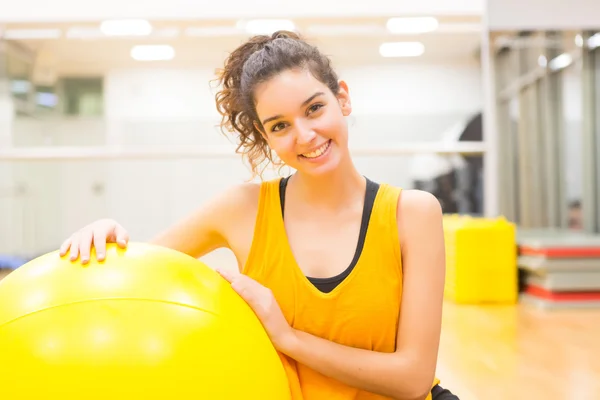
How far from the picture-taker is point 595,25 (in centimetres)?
469

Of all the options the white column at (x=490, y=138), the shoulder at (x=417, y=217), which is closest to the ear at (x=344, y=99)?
the shoulder at (x=417, y=217)

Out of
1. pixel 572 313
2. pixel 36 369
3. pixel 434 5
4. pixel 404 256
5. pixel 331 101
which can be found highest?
pixel 434 5

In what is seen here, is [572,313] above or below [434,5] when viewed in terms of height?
below

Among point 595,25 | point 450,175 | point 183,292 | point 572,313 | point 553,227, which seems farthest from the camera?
point 553,227

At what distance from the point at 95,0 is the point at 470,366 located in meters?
3.57

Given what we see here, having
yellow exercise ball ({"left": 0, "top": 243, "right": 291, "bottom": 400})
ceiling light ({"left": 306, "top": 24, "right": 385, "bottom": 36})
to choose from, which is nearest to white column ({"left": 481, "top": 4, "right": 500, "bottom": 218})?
ceiling light ({"left": 306, "top": 24, "right": 385, "bottom": 36})

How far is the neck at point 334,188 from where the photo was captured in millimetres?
1432

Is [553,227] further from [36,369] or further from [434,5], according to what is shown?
[36,369]

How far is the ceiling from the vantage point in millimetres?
4898

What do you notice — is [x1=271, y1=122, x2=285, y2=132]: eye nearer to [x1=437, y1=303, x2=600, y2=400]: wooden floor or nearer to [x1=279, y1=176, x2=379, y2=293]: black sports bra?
[x1=279, y1=176, x2=379, y2=293]: black sports bra

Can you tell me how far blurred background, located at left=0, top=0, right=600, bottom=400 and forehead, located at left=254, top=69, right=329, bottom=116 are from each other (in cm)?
288

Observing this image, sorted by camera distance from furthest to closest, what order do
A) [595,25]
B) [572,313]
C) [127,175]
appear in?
1. [127,175]
2. [595,25]
3. [572,313]

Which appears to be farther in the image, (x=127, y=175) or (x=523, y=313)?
(x=127, y=175)

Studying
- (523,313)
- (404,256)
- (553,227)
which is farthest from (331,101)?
(553,227)
